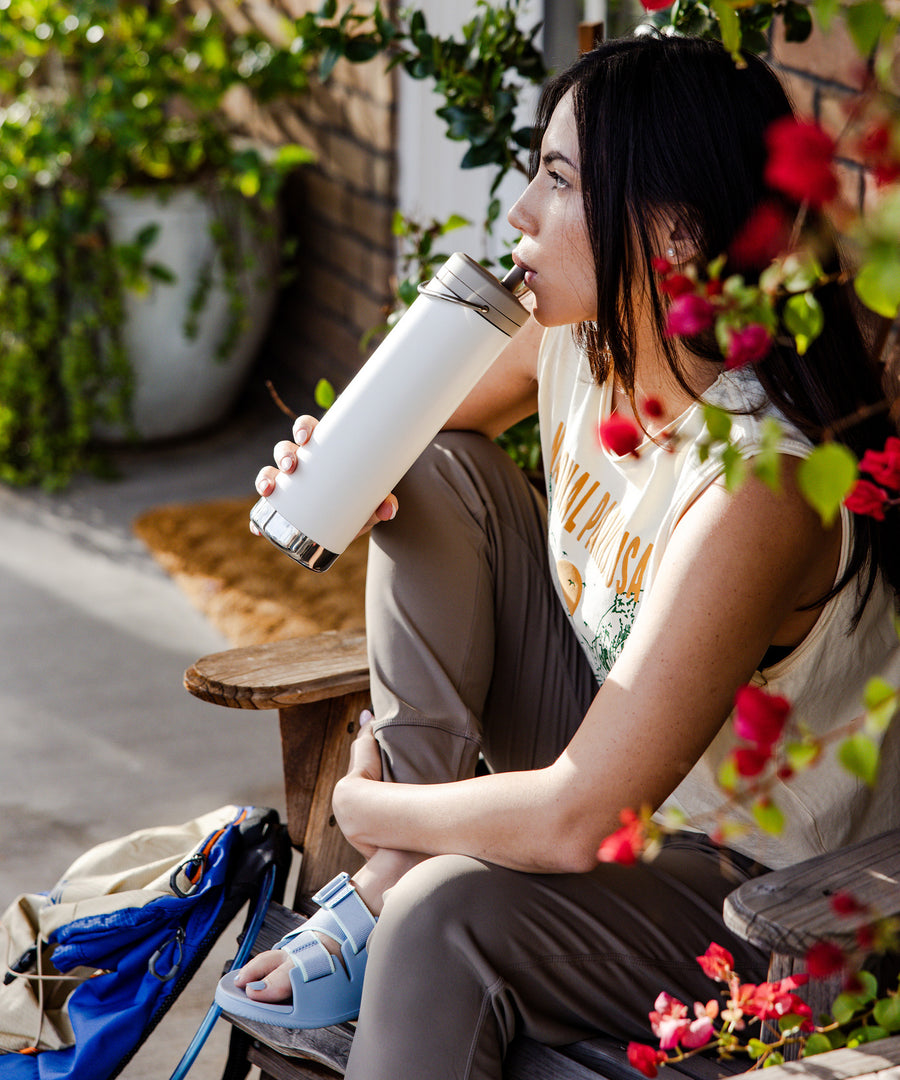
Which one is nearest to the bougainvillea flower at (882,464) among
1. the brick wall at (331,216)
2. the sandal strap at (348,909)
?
the sandal strap at (348,909)

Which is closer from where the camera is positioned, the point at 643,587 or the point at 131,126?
the point at 643,587

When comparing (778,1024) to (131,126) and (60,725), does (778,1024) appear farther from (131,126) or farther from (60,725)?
(131,126)

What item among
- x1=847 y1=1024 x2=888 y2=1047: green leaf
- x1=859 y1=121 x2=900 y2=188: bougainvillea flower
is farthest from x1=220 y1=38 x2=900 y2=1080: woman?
x1=859 y1=121 x2=900 y2=188: bougainvillea flower

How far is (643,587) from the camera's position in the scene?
116 centimetres

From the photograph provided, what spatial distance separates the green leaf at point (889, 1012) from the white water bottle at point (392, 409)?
0.63 m

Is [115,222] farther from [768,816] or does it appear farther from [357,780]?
[768,816]

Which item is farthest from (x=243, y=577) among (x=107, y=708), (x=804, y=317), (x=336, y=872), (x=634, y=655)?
(x=804, y=317)

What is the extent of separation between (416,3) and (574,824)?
Result: 2.39 m

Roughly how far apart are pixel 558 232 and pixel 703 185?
14 centimetres

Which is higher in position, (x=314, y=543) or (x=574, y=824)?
(x=314, y=543)

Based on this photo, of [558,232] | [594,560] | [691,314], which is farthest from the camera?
[594,560]

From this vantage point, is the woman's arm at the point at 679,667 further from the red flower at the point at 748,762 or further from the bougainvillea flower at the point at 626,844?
the red flower at the point at 748,762

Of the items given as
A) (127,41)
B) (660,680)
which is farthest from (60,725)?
(127,41)

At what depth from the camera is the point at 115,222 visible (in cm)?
329
